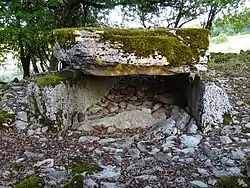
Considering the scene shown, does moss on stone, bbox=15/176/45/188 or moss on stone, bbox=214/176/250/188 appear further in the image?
moss on stone, bbox=15/176/45/188

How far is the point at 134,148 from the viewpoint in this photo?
455cm

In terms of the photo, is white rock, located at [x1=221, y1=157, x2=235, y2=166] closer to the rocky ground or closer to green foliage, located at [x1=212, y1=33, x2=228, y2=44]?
the rocky ground

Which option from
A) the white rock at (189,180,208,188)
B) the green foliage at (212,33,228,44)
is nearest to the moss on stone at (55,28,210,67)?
the white rock at (189,180,208,188)

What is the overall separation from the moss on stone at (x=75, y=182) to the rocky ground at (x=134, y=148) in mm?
54

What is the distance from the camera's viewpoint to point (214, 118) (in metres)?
4.91

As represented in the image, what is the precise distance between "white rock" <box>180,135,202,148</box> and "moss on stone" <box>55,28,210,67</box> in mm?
923

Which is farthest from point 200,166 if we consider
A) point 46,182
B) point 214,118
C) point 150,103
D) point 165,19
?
point 165,19

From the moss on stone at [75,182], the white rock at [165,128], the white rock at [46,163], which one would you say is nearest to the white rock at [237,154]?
the white rock at [165,128]

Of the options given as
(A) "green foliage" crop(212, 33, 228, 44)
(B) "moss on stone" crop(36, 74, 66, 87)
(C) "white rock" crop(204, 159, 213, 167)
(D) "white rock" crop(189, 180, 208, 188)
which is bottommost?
(D) "white rock" crop(189, 180, 208, 188)

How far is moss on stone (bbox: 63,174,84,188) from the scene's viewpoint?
11.6ft

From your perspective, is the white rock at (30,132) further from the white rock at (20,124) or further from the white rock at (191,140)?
the white rock at (191,140)

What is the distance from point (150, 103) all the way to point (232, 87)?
4.22 ft

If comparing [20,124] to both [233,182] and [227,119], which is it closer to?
[227,119]

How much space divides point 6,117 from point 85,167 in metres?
1.83
